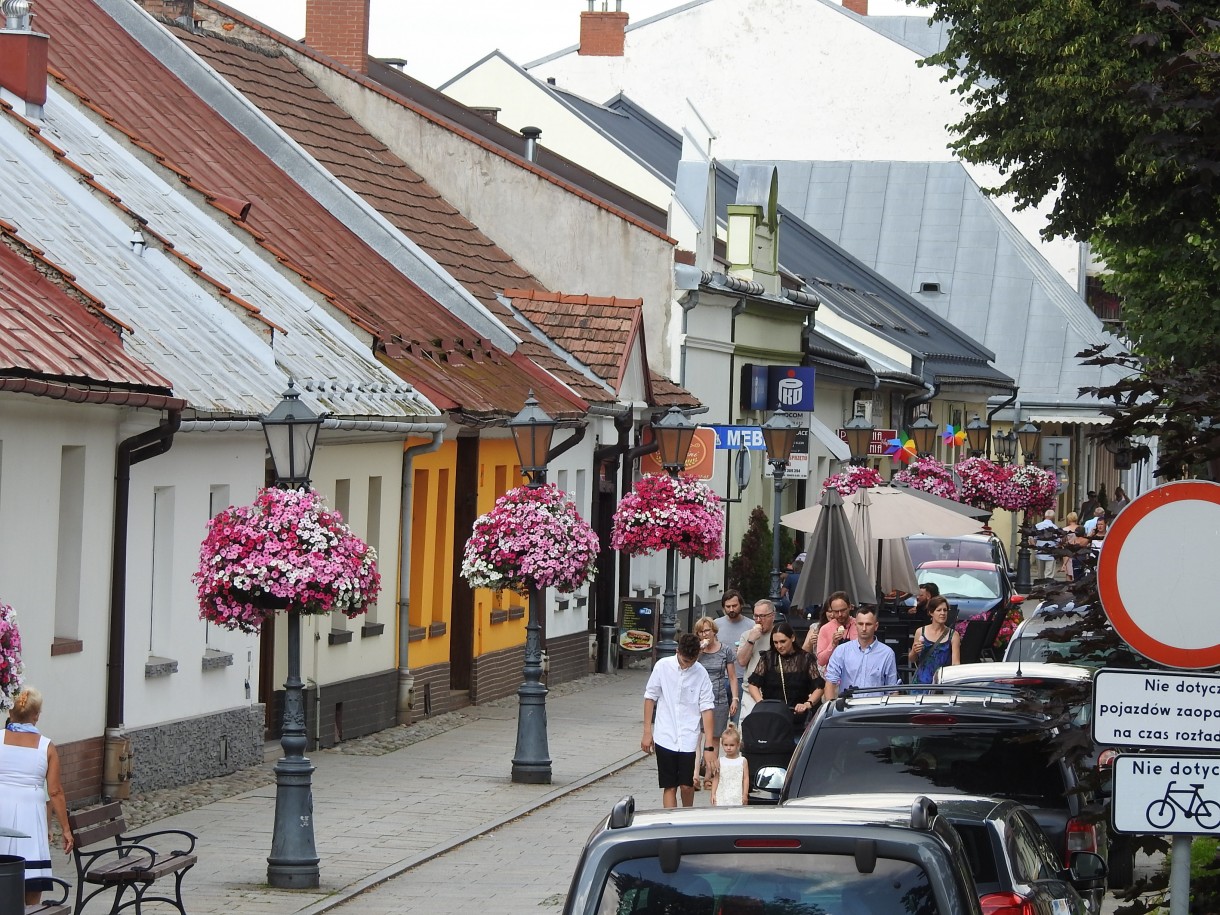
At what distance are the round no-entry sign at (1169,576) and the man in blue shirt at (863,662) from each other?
9393 mm

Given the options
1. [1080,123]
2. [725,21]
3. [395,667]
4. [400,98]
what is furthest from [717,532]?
[725,21]

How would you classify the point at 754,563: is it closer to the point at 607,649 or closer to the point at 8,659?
the point at 607,649

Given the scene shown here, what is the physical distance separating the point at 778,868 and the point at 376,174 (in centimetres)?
2449

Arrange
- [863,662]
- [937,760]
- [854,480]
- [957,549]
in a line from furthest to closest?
[854,480]
[957,549]
[863,662]
[937,760]

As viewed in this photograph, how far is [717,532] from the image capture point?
87.1 feet

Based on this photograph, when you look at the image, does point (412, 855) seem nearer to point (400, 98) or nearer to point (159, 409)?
point (159, 409)

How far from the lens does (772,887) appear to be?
261 inches

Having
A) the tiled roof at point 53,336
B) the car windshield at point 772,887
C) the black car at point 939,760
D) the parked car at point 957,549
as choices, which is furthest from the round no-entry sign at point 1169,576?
the parked car at point 957,549

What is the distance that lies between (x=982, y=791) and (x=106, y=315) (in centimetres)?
867

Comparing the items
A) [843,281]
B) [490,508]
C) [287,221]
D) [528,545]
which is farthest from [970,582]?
[843,281]

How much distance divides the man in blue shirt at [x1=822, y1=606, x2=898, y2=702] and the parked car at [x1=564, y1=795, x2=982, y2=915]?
33.6 ft

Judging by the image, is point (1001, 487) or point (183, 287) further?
point (1001, 487)

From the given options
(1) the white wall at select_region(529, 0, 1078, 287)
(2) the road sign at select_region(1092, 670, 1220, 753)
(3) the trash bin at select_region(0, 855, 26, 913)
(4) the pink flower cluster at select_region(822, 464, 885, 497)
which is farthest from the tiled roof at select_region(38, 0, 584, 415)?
(1) the white wall at select_region(529, 0, 1078, 287)

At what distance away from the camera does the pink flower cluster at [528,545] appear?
67.4ft
